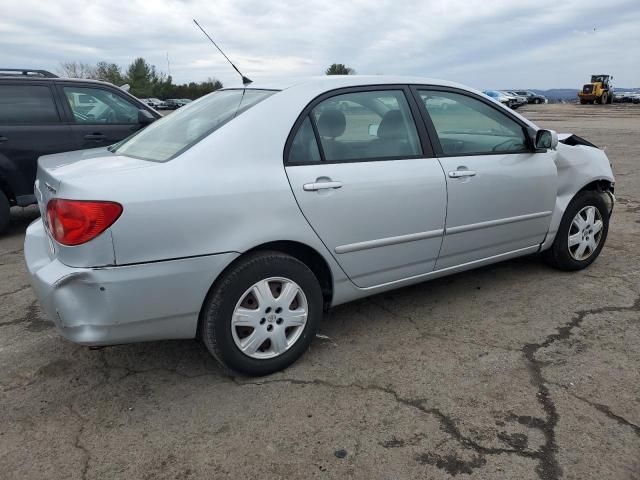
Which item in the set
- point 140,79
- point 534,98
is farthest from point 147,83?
point 534,98

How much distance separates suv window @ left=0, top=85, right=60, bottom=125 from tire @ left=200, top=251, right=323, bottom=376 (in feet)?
14.0

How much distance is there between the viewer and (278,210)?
2.59 m

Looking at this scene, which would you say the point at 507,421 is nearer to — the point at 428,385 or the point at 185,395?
the point at 428,385

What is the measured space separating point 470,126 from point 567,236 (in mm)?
1274

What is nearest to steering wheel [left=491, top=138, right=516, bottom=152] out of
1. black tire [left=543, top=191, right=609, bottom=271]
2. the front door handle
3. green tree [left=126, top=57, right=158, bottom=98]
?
black tire [left=543, top=191, right=609, bottom=271]

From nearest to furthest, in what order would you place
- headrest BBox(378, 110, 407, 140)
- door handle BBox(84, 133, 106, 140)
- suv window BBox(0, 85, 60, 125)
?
1. headrest BBox(378, 110, 407, 140)
2. suv window BBox(0, 85, 60, 125)
3. door handle BBox(84, 133, 106, 140)

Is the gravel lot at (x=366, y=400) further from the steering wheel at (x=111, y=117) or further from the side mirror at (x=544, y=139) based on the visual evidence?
the steering wheel at (x=111, y=117)

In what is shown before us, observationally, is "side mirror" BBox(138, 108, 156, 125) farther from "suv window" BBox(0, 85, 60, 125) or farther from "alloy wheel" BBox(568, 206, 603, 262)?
"alloy wheel" BBox(568, 206, 603, 262)

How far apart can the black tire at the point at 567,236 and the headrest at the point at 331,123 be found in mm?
2065

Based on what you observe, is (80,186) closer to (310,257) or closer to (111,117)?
(310,257)

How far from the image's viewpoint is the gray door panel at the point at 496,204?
3293 millimetres

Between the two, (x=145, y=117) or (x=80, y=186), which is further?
(x=145, y=117)

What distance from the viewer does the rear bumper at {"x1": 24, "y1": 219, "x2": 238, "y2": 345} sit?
226cm

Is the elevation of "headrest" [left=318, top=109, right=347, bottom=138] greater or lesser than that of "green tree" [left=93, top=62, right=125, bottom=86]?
lesser
